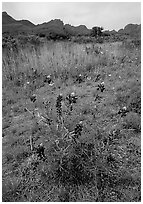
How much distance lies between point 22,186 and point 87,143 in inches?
36.7

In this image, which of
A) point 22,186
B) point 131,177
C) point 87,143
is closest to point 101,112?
point 87,143

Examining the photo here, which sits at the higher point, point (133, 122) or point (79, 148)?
point (133, 122)

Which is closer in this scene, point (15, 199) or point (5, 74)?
point (15, 199)

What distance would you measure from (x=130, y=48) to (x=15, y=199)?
806 centimetres

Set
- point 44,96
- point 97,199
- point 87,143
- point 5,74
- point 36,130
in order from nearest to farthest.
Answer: point 97,199, point 87,143, point 36,130, point 44,96, point 5,74

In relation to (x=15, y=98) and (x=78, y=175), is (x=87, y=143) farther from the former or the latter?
(x=15, y=98)

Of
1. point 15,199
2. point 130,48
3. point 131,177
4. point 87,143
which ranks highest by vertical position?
point 130,48

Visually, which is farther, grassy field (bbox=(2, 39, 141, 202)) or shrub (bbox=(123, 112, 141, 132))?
shrub (bbox=(123, 112, 141, 132))

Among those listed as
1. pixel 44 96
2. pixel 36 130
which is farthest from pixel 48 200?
pixel 44 96

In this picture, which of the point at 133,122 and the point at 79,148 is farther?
the point at 133,122

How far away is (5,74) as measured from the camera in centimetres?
709

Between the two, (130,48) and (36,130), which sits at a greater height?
(130,48)

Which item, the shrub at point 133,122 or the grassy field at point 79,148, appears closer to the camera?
the grassy field at point 79,148

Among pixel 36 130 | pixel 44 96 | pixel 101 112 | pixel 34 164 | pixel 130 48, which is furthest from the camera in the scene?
pixel 130 48
